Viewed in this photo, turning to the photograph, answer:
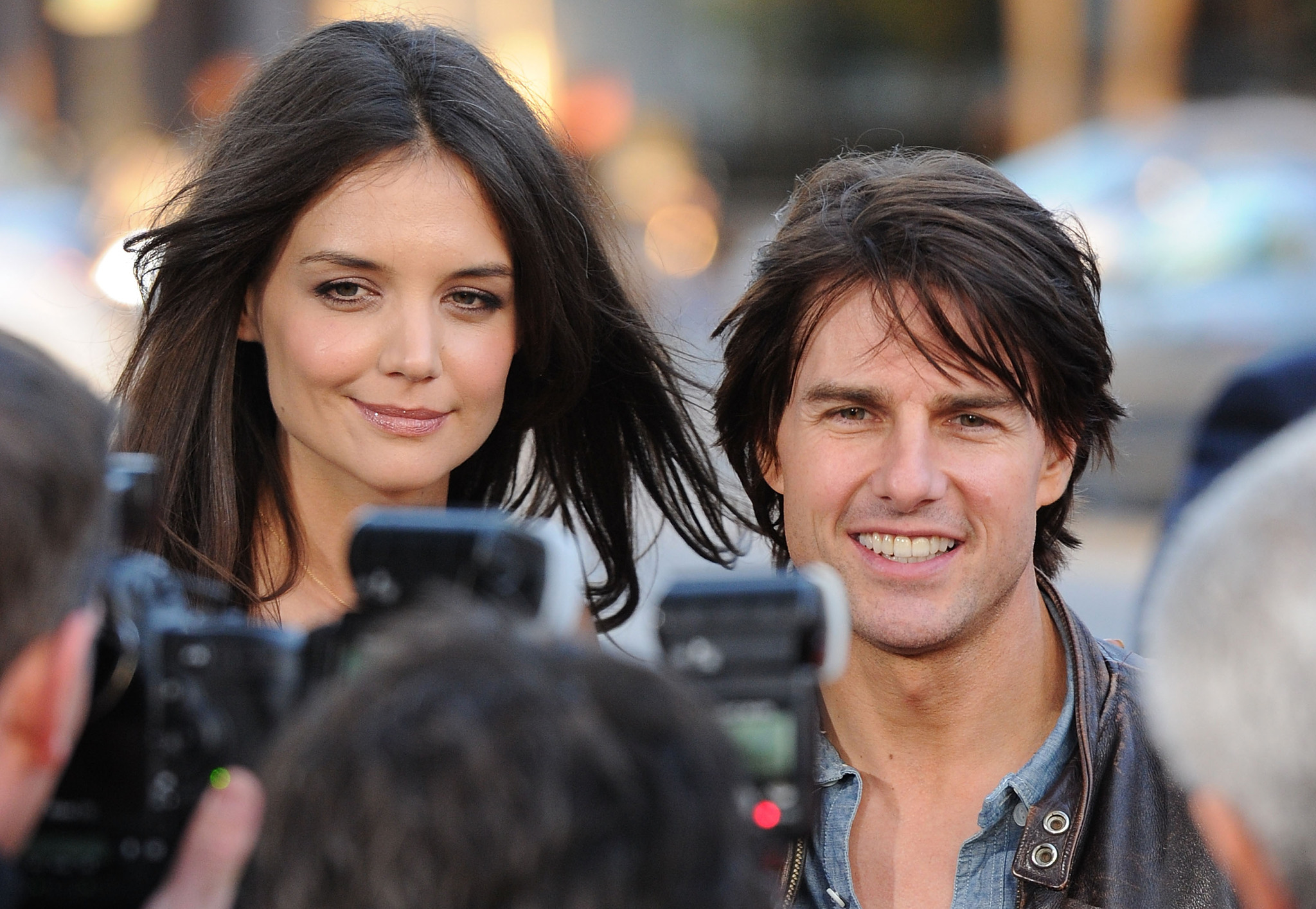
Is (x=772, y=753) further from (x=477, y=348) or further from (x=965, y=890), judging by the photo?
(x=477, y=348)

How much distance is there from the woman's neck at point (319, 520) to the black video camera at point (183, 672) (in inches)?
56.9

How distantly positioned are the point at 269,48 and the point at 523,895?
2.66m

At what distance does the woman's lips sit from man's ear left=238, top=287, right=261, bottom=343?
32 centimetres

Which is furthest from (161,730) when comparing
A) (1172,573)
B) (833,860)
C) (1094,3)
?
(1094,3)

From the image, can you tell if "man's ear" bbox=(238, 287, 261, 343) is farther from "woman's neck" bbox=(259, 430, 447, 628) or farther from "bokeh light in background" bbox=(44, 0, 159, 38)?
"bokeh light in background" bbox=(44, 0, 159, 38)

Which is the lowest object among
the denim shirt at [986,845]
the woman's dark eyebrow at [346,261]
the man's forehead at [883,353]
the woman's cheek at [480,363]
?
the denim shirt at [986,845]

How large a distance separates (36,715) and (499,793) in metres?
0.43

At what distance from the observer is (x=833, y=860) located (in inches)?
104

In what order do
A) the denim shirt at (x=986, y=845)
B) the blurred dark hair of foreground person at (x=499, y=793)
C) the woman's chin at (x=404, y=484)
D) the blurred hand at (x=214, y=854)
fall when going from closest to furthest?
the blurred dark hair of foreground person at (x=499, y=793) < the blurred hand at (x=214, y=854) < the denim shirt at (x=986, y=845) < the woman's chin at (x=404, y=484)

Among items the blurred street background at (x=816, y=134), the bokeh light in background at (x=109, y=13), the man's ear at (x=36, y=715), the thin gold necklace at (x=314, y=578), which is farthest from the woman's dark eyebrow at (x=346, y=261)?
the bokeh light in background at (x=109, y=13)

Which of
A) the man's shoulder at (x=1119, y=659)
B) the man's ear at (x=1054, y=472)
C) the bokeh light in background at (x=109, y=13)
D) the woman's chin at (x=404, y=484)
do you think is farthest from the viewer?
the bokeh light in background at (x=109, y=13)

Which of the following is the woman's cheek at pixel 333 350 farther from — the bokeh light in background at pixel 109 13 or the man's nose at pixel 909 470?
the bokeh light in background at pixel 109 13

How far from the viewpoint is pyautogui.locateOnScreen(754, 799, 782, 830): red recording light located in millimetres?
1667

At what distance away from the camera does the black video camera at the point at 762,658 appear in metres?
1.66
